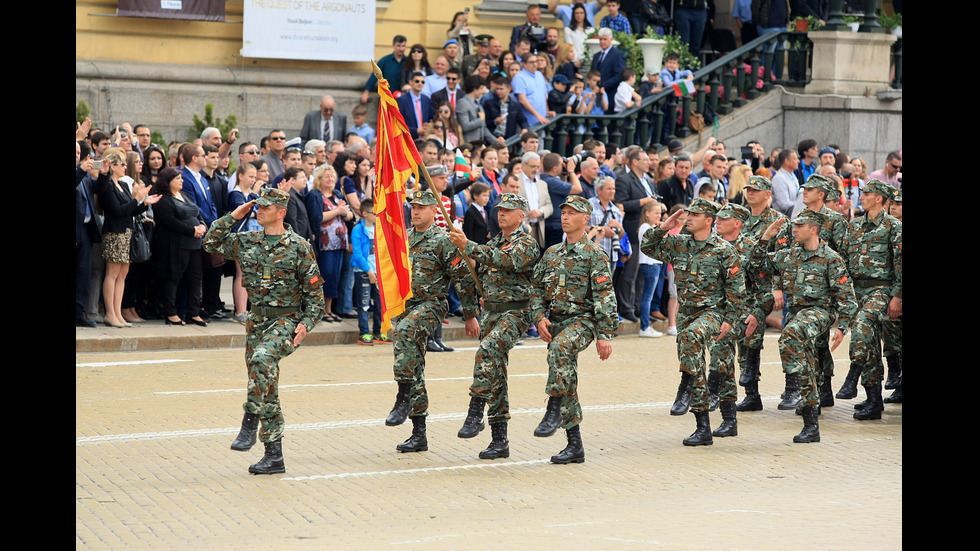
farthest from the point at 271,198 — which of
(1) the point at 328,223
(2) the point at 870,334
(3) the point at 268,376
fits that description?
(1) the point at 328,223

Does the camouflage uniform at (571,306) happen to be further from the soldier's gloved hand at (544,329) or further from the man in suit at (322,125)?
the man in suit at (322,125)

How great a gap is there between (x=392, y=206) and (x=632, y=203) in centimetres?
752

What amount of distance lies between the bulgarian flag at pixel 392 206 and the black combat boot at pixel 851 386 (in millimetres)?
4603

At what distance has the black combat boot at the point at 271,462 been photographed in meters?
9.84

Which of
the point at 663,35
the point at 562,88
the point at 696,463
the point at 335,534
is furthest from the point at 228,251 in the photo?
the point at 663,35

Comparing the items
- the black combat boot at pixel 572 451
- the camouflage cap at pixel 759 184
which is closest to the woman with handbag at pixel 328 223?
the camouflage cap at pixel 759 184

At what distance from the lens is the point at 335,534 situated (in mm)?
8266

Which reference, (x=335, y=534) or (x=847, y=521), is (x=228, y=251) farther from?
(x=847, y=521)

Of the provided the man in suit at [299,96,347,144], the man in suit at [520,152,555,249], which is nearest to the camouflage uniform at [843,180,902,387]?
the man in suit at [520,152,555,249]

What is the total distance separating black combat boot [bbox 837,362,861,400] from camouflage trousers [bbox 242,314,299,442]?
5779mm

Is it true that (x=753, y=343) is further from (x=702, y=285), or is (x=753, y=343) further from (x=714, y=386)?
(x=702, y=285)

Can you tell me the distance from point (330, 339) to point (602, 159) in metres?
4.87

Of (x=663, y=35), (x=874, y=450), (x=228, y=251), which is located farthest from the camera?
(x=663, y=35)
